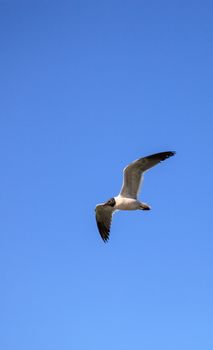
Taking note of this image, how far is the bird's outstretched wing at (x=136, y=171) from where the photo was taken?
20953 millimetres

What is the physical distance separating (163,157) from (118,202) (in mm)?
2509

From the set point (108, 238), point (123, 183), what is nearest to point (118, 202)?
point (123, 183)

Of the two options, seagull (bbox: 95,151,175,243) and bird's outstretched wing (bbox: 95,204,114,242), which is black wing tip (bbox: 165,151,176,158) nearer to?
seagull (bbox: 95,151,175,243)

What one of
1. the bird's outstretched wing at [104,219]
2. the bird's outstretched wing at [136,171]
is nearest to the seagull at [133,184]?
the bird's outstretched wing at [136,171]

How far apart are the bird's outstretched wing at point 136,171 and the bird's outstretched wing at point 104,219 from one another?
134 cm

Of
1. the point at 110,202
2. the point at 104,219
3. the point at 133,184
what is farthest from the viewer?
the point at 104,219

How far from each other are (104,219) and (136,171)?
9.64 ft

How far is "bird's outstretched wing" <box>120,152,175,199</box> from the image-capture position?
2095 cm

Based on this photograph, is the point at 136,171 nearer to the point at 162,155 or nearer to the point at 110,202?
the point at 162,155

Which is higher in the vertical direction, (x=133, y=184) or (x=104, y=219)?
(x=133, y=184)

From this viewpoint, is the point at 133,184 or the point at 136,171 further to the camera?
the point at 133,184

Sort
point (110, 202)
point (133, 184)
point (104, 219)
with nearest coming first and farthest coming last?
point (133, 184), point (110, 202), point (104, 219)

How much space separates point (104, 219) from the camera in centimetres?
2284

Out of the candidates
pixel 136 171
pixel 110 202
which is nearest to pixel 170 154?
pixel 136 171
